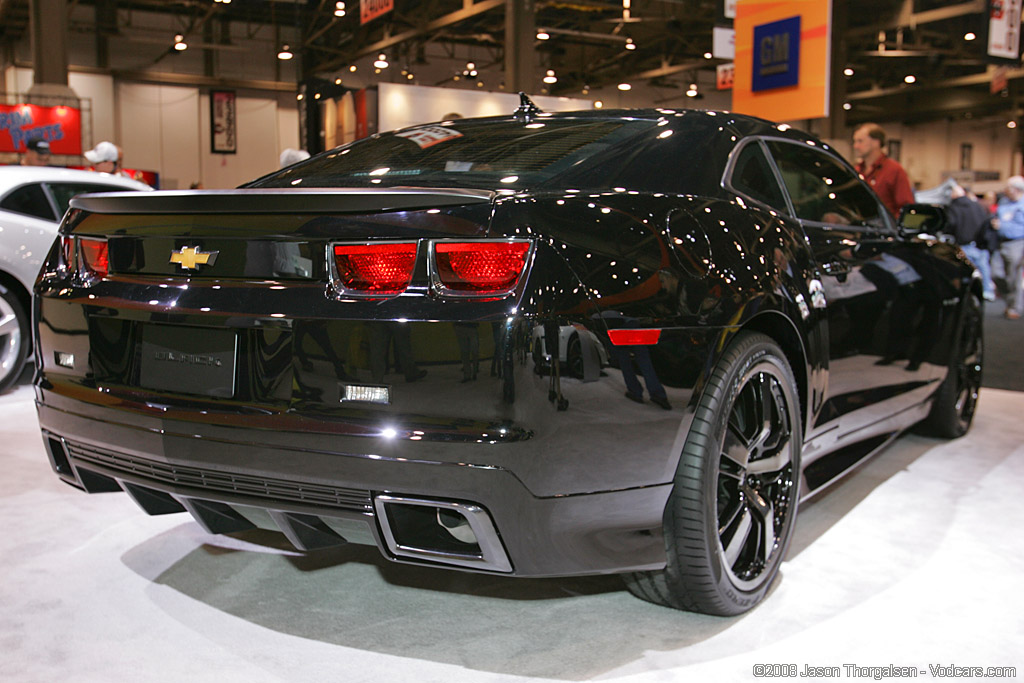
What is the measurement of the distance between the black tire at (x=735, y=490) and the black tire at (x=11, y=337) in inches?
168

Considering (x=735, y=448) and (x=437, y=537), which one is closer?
(x=437, y=537)

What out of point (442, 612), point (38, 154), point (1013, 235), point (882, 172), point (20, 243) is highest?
point (38, 154)

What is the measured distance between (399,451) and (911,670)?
119cm

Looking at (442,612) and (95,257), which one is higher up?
(95,257)

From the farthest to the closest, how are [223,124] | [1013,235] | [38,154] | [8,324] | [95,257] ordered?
[223,124]
[1013,235]
[38,154]
[8,324]
[95,257]

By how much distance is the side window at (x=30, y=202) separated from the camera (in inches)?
209

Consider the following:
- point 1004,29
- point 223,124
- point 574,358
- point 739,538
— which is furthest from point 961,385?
point 223,124

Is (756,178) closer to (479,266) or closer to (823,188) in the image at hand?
(823,188)

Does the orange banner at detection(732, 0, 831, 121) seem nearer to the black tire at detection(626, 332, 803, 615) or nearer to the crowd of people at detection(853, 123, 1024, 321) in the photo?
the crowd of people at detection(853, 123, 1024, 321)

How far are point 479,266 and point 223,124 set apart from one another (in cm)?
2604

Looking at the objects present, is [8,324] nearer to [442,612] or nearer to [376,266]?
[442,612]

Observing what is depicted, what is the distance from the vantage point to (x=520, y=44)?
1038 cm

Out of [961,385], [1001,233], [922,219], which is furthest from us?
[1001,233]

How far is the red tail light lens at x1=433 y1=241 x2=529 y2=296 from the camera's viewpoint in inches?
67.3
